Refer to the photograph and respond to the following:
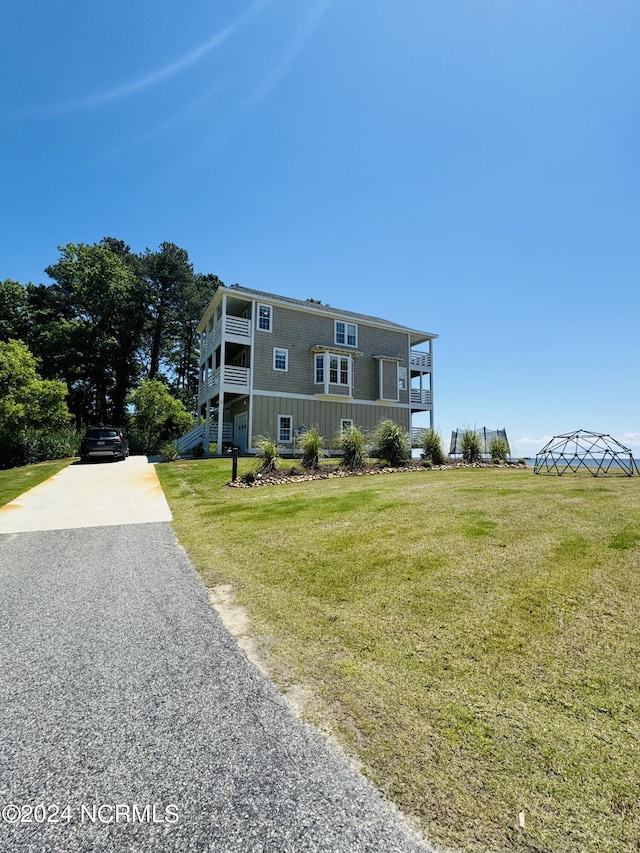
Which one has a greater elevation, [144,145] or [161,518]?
[144,145]

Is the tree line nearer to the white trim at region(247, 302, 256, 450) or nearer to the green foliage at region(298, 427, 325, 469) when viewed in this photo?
the white trim at region(247, 302, 256, 450)

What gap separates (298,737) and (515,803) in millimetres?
1066

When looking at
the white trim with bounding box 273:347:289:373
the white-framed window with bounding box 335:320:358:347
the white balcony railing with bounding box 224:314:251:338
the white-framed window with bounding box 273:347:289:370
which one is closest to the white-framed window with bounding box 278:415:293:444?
the white trim with bounding box 273:347:289:373

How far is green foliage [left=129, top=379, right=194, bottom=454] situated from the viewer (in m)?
25.1

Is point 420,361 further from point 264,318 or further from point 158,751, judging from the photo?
point 158,751

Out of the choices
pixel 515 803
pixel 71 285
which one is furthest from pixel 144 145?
pixel 71 285

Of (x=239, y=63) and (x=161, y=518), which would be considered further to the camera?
(x=239, y=63)

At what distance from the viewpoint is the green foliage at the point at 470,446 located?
55.9 ft

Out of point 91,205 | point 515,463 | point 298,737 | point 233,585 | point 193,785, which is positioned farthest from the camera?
point 91,205

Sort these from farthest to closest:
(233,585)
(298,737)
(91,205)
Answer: (91,205) < (233,585) < (298,737)

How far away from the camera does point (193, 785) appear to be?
1.81m

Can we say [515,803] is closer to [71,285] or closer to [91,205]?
[91,205]

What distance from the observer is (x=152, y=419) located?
1006 inches

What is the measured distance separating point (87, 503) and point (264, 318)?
15120 mm
